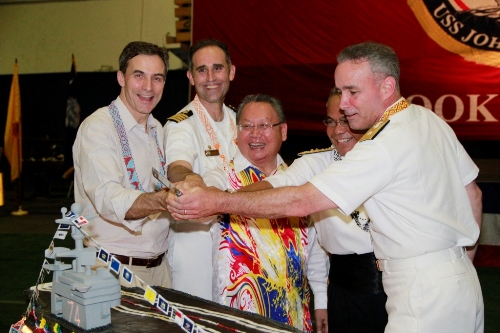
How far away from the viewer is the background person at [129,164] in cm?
270

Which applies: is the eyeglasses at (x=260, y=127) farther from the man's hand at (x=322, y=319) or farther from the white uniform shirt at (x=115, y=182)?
the man's hand at (x=322, y=319)

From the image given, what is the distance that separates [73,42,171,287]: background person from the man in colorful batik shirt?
37cm

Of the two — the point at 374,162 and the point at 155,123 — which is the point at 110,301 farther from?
the point at 155,123

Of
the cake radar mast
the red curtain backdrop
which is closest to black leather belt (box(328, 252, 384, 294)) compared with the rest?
the cake radar mast

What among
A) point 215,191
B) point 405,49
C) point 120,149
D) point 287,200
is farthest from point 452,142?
point 405,49

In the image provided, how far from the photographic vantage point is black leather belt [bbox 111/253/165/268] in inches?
113

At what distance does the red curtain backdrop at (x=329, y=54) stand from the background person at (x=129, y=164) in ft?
17.2

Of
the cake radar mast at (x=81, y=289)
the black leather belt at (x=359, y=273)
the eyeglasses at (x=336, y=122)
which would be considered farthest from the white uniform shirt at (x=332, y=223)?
the cake radar mast at (x=81, y=289)

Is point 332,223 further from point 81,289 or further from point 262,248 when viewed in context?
point 81,289

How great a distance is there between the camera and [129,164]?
288cm

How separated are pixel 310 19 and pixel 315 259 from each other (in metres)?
5.86

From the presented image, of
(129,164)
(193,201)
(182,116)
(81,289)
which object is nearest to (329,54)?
(182,116)

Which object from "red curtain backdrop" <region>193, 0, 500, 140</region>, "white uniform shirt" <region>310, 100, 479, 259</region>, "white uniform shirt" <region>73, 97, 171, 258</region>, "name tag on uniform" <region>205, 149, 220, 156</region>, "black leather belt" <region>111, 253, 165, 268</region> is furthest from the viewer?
"red curtain backdrop" <region>193, 0, 500, 140</region>

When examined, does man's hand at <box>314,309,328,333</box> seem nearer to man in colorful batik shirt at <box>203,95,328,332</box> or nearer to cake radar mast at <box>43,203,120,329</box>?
man in colorful batik shirt at <box>203,95,328,332</box>
